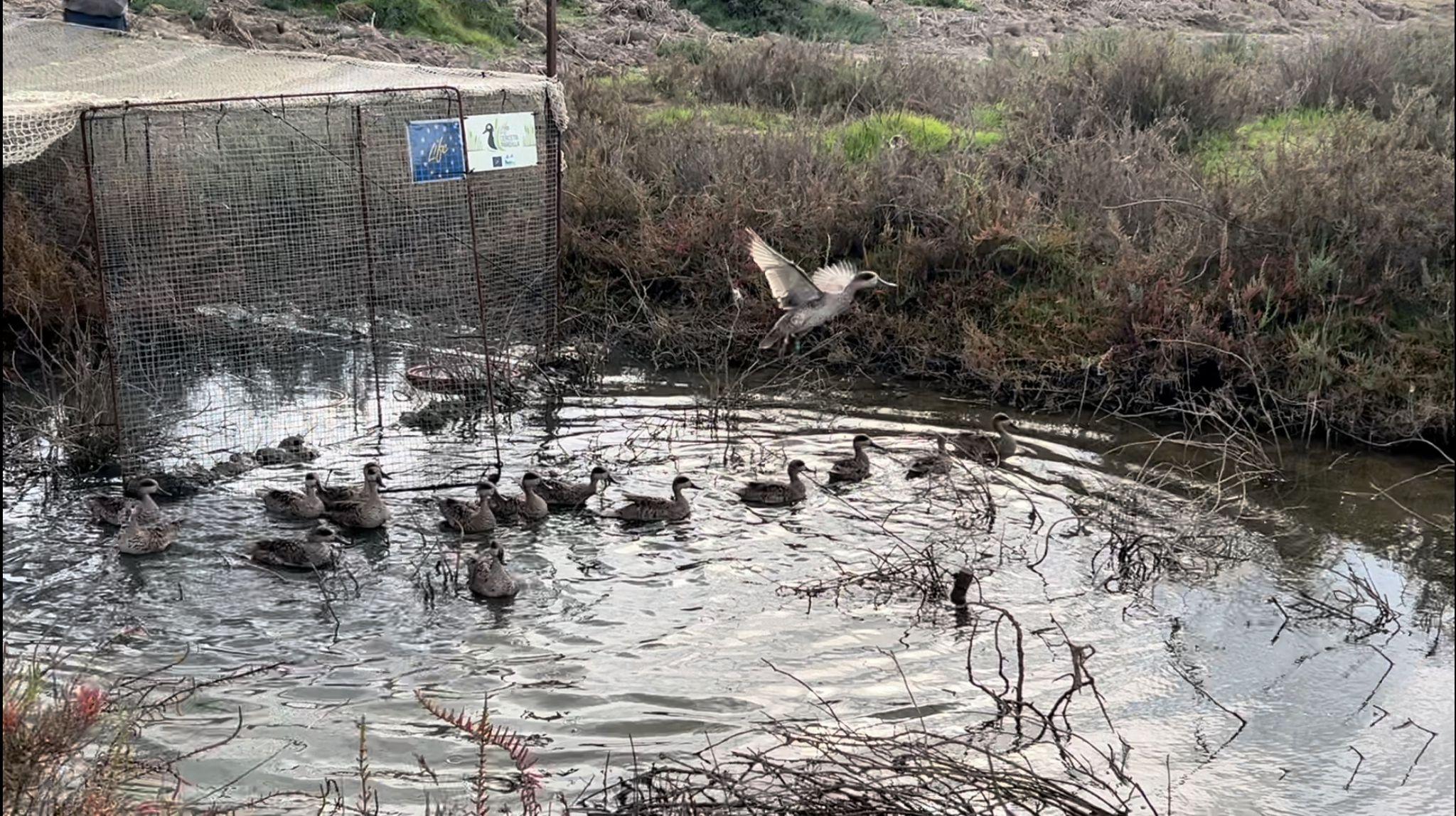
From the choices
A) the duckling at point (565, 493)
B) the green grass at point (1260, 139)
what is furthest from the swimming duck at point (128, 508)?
the green grass at point (1260, 139)

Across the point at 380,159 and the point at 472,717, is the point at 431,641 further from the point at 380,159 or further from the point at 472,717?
the point at 380,159

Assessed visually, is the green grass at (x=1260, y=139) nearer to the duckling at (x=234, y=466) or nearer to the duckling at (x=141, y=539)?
the duckling at (x=234, y=466)

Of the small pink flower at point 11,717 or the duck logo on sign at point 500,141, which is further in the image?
the duck logo on sign at point 500,141

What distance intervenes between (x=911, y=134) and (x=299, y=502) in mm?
10045

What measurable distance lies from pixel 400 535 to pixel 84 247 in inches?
228

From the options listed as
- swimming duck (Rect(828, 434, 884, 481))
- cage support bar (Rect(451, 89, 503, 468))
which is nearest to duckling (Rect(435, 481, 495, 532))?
cage support bar (Rect(451, 89, 503, 468))

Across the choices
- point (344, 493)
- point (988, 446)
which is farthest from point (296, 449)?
point (988, 446)

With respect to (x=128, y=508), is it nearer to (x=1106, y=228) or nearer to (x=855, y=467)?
(x=855, y=467)

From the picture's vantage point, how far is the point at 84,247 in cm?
1322

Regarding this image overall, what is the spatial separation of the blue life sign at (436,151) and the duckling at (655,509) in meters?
2.84

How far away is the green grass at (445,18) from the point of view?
2397 centimetres

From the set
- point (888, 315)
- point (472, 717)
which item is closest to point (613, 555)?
point (472, 717)

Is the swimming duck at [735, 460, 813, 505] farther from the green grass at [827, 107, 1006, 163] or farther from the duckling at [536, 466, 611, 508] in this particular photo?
the green grass at [827, 107, 1006, 163]

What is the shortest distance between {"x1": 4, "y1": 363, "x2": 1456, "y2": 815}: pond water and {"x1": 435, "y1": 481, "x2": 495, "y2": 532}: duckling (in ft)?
0.52
